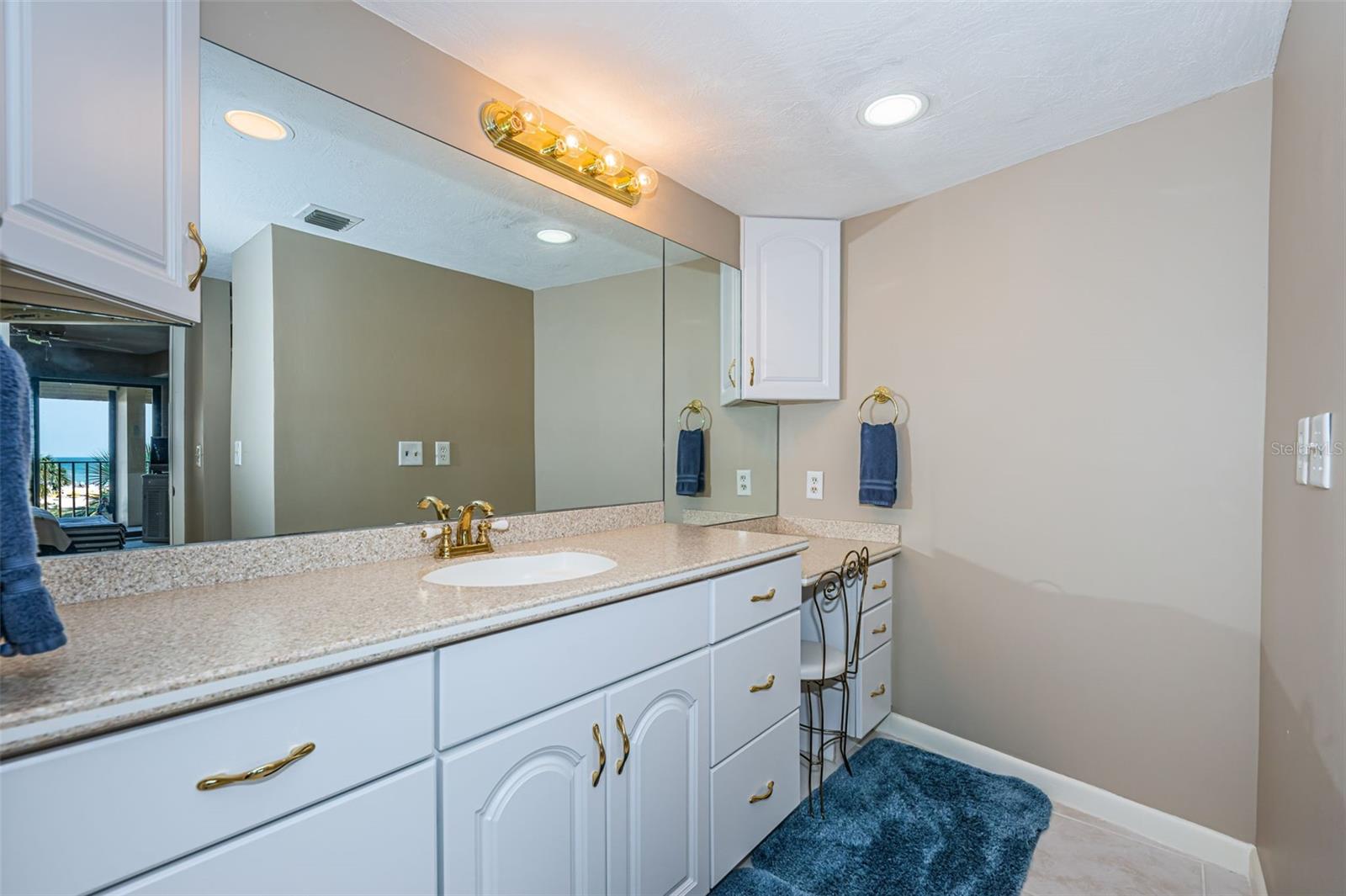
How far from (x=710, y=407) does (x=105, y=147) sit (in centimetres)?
190

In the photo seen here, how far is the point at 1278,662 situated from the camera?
4.42 ft

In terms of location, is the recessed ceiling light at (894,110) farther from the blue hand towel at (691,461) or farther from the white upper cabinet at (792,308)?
the blue hand towel at (691,461)

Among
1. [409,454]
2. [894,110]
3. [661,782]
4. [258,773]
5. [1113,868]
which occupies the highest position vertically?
[894,110]

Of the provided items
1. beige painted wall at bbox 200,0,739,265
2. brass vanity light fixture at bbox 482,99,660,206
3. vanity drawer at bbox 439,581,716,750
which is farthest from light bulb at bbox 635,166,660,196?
vanity drawer at bbox 439,581,716,750

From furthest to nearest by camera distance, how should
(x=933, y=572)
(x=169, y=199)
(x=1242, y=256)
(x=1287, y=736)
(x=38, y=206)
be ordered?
(x=933, y=572) → (x=1242, y=256) → (x=1287, y=736) → (x=169, y=199) → (x=38, y=206)

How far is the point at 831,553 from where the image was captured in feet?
7.32

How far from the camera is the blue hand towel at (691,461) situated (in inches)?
92.7

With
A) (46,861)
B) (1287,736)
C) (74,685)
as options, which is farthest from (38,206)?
(1287,736)

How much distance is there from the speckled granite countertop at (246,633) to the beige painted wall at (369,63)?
1.08 metres

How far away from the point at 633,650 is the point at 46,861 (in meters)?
0.88

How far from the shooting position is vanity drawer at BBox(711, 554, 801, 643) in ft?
4.90

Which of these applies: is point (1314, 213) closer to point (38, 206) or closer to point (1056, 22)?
point (1056, 22)

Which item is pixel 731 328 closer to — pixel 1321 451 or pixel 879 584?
pixel 879 584

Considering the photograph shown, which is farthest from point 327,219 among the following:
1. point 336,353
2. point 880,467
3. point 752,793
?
point 880,467
